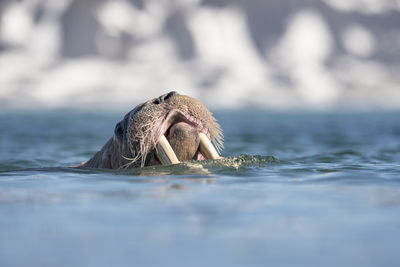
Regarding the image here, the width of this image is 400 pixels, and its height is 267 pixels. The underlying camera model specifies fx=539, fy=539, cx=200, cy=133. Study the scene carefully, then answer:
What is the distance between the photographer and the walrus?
18.2ft

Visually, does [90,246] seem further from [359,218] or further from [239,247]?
[359,218]

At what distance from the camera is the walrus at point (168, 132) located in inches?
218

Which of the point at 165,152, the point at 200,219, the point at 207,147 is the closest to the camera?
the point at 200,219

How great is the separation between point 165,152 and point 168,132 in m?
0.32

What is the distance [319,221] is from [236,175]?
92.8 inches

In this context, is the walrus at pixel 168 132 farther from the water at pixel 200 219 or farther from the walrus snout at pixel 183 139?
the water at pixel 200 219

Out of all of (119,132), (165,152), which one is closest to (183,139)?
Result: (165,152)

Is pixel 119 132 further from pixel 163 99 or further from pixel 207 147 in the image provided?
pixel 207 147

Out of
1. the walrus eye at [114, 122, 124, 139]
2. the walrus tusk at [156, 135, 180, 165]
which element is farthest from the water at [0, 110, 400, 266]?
the walrus eye at [114, 122, 124, 139]

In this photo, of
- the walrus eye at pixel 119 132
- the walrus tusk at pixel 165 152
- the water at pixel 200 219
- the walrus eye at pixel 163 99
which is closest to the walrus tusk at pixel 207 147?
the water at pixel 200 219

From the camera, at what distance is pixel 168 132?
227 inches

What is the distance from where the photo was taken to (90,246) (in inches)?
111

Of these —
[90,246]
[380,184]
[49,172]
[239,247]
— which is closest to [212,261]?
[239,247]

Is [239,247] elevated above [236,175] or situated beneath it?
situated beneath
